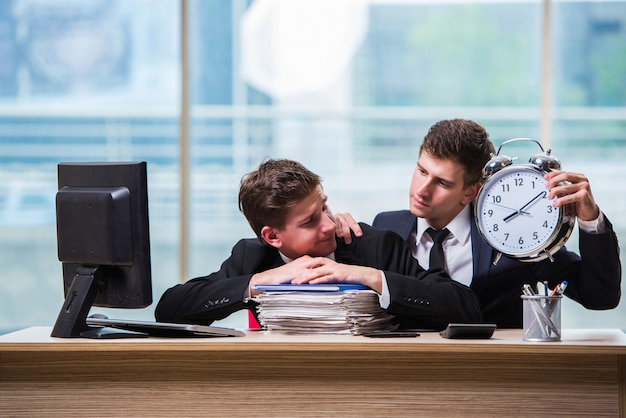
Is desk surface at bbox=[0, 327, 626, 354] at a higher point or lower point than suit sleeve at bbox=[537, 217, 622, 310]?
lower

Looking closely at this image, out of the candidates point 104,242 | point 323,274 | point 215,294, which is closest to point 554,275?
point 323,274

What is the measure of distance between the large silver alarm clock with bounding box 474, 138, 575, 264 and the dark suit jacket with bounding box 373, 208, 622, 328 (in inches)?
7.7

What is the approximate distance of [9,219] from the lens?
563 centimetres

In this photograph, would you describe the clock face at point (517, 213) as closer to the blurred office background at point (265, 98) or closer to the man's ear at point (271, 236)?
the man's ear at point (271, 236)

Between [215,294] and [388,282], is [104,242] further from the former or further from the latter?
[388,282]

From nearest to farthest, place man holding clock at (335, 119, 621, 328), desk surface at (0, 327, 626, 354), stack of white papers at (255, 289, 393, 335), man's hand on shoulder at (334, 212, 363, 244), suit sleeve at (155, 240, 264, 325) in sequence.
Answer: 1. desk surface at (0, 327, 626, 354)
2. stack of white papers at (255, 289, 393, 335)
3. suit sleeve at (155, 240, 264, 325)
4. man holding clock at (335, 119, 621, 328)
5. man's hand on shoulder at (334, 212, 363, 244)

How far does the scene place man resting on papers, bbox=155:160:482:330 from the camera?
7.76 ft

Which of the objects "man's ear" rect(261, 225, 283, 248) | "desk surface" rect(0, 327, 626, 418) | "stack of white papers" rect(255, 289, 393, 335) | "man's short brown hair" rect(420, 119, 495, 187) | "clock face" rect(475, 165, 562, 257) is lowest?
"desk surface" rect(0, 327, 626, 418)

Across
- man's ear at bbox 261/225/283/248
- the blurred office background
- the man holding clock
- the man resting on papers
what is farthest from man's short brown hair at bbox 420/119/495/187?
the blurred office background

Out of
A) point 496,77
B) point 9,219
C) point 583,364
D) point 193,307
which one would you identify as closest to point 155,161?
point 9,219

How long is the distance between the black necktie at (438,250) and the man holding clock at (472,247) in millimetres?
14

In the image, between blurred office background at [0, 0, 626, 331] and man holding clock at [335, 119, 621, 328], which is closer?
man holding clock at [335, 119, 621, 328]

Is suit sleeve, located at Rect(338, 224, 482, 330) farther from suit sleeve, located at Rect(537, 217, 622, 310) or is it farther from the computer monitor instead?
the computer monitor

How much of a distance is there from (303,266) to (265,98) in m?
3.19
